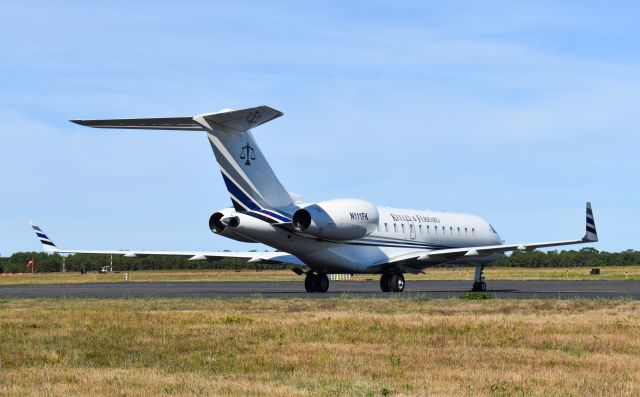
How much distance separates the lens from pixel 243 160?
3328 cm

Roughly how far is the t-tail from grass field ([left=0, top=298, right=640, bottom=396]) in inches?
327

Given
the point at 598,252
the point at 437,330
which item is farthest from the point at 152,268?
the point at 437,330

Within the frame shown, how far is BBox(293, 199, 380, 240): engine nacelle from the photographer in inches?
1358

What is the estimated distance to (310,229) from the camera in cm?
3450

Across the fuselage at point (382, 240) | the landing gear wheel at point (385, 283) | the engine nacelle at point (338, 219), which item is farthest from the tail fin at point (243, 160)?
the landing gear wheel at point (385, 283)

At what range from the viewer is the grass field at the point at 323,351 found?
455 inches

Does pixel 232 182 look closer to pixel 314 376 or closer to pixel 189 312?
pixel 189 312

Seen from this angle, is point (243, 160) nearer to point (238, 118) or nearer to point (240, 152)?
point (240, 152)

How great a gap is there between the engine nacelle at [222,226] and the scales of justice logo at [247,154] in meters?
1.98

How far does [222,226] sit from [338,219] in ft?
14.8

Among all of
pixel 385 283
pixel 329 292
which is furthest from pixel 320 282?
pixel 385 283

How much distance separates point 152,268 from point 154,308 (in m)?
87.6

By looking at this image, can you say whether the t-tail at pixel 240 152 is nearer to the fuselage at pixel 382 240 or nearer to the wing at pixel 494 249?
the fuselage at pixel 382 240

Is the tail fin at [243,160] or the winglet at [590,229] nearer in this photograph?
the tail fin at [243,160]
